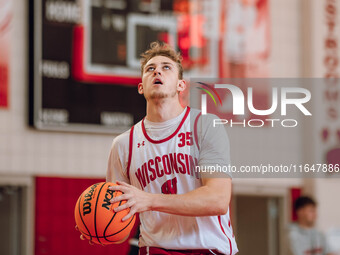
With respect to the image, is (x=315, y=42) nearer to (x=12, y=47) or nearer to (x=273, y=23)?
(x=273, y=23)

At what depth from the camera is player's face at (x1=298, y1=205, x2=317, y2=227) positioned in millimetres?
7145

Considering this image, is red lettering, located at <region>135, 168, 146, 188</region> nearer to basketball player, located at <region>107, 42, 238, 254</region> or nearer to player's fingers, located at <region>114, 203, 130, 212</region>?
basketball player, located at <region>107, 42, 238, 254</region>

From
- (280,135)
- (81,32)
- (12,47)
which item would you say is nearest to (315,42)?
(280,135)

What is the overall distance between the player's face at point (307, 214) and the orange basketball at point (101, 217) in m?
3.79

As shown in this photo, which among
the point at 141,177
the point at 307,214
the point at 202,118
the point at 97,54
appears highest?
the point at 97,54

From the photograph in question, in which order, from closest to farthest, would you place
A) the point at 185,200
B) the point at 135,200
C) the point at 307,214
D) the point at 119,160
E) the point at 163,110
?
the point at 135,200 < the point at 185,200 < the point at 163,110 < the point at 119,160 < the point at 307,214

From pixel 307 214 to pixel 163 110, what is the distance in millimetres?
3641

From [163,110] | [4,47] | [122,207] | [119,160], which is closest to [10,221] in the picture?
[4,47]

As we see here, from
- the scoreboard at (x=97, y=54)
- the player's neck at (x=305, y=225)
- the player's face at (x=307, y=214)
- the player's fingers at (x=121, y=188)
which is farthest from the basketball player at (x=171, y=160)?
the scoreboard at (x=97, y=54)

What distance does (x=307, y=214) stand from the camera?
7176 mm

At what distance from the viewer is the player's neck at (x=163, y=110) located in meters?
4.00

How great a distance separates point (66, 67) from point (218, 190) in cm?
594

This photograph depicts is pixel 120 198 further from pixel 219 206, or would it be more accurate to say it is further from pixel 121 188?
pixel 219 206

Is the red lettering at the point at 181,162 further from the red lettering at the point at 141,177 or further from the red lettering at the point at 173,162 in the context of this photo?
the red lettering at the point at 141,177
